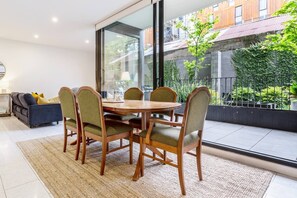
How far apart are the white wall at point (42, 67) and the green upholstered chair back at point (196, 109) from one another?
6.30 metres

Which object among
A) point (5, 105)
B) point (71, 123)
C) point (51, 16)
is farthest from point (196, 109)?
point (5, 105)

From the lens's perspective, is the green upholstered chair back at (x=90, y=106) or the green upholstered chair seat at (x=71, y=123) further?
the green upholstered chair seat at (x=71, y=123)

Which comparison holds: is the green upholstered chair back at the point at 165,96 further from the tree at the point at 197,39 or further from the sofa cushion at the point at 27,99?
the tree at the point at 197,39

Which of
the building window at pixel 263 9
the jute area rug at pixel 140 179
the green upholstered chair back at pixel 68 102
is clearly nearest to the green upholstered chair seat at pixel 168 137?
the jute area rug at pixel 140 179

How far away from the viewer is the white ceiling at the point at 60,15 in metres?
3.43

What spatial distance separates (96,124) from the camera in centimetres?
190

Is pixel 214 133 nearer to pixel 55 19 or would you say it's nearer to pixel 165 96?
pixel 165 96

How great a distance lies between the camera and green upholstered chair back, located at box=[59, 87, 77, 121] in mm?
2250

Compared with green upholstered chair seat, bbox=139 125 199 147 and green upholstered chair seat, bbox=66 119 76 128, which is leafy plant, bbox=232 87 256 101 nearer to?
green upholstered chair seat, bbox=139 125 199 147

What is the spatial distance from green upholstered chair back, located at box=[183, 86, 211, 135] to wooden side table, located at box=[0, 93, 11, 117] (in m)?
6.32

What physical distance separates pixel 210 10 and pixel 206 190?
5251 mm

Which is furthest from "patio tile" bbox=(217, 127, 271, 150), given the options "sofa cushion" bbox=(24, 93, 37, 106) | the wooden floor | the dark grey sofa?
"sofa cushion" bbox=(24, 93, 37, 106)

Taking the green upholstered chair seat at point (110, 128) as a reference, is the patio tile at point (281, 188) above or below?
below

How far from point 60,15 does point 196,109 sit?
3.89m
